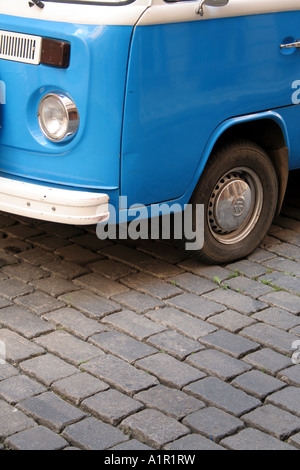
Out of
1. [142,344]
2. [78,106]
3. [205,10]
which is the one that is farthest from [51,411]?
[205,10]

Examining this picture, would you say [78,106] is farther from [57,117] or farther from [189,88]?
[189,88]

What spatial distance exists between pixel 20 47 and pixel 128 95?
0.66 metres

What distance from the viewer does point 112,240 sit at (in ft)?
17.6

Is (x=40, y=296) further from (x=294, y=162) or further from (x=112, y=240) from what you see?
(x=294, y=162)

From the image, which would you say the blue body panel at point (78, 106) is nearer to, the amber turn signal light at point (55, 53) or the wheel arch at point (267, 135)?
the amber turn signal light at point (55, 53)

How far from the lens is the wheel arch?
15.8 feet

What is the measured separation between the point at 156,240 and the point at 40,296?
1.09 meters

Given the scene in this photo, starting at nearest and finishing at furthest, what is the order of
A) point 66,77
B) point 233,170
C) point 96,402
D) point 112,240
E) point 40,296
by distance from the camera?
point 96,402, point 66,77, point 40,296, point 233,170, point 112,240

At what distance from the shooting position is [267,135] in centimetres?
510

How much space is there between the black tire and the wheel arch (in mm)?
82

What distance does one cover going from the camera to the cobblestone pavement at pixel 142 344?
3.45 metres

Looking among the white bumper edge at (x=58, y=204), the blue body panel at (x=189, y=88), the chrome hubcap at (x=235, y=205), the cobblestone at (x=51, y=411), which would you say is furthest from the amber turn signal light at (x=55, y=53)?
the cobblestone at (x=51, y=411)

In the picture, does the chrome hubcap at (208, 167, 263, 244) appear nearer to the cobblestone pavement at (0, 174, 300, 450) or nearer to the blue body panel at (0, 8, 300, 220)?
the cobblestone pavement at (0, 174, 300, 450)

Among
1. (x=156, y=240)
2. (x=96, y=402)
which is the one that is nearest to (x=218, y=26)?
(x=156, y=240)
